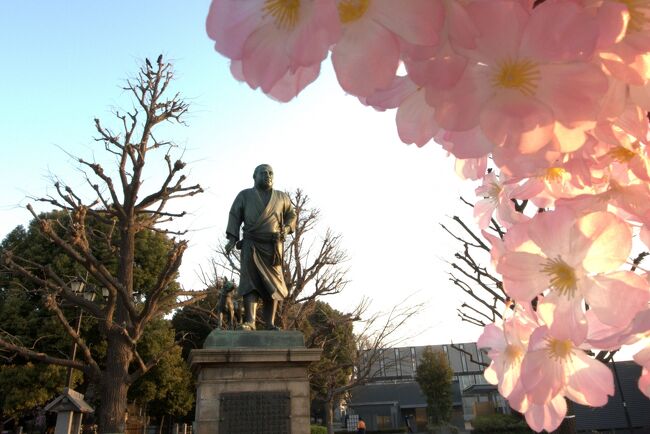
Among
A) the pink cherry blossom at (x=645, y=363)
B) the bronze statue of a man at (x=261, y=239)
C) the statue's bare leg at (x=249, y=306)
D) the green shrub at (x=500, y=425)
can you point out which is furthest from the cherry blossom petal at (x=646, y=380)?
the green shrub at (x=500, y=425)

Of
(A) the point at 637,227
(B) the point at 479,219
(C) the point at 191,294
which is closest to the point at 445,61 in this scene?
(A) the point at 637,227

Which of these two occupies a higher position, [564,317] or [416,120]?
[416,120]

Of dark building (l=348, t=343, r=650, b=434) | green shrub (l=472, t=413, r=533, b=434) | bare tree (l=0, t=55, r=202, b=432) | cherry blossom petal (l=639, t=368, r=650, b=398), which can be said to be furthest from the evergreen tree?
cherry blossom petal (l=639, t=368, r=650, b=398)

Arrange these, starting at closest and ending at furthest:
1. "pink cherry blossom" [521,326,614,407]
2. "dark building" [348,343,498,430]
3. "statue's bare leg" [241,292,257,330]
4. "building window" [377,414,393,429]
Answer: "pink cherry blossom" [521,326,614,407]
"statue's bare leg" [241,292,257,330]
"dark building" [348,343,498,430]
"building window" [377,414,393,429]

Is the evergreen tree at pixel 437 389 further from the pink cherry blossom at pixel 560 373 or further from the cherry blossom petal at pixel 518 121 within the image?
the cherry blossom petal at pixel 518 121

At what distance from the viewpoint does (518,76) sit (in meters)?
0.51

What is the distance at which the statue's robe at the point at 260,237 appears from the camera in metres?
6.66

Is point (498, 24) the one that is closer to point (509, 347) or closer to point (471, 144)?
point (471, 144)

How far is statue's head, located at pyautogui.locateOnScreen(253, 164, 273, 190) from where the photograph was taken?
708 centimetres

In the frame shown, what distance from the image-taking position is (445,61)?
0.50 metres

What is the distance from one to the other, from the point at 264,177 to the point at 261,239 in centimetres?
100

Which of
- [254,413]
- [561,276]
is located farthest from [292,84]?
[254,413]

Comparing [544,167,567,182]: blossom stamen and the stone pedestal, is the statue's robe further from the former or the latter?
[544,167,567,182]: blossom stamen

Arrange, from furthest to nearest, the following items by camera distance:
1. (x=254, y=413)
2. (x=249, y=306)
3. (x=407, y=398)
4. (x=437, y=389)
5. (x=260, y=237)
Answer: (x=407, y=398), (x=437, y=389), (x=260, y=237), (x=249, y=306), (x=254, y=413)
